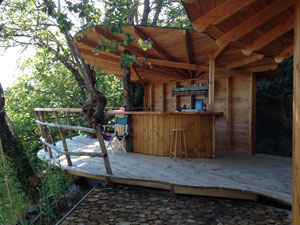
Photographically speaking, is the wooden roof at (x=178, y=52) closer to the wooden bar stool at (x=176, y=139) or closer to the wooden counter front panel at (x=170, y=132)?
the wooden counter front panel at (x=170, y=132)

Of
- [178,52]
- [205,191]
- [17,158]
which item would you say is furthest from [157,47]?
[17,158]

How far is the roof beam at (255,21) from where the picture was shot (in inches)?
90.4

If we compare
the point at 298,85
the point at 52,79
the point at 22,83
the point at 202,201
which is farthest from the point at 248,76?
the point at 22,83

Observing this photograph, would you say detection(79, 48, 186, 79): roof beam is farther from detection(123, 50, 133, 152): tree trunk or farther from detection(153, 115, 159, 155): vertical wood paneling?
detection(153, 115, 159, 155): vertical wood paneling

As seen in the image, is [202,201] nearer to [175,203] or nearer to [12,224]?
[175,203]

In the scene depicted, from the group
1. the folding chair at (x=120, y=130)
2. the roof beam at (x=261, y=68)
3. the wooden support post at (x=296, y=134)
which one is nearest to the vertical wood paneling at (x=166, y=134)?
the folding chair at (x=120, y=130)

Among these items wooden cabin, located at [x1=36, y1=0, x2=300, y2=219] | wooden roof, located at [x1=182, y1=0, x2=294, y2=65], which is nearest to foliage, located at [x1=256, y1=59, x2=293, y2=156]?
wooden cabin, located at [x1=36, y1=0, x2=300, y2=219]

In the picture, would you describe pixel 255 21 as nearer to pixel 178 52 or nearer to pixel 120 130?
pixel 178 52

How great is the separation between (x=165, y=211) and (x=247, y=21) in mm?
2736

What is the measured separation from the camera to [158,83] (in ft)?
27.9

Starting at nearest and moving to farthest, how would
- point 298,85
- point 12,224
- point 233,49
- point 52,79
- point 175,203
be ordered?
point 298,85, point 12,224, point 175,203, point 233,49, point 52,79

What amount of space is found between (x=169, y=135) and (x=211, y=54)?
2.32m

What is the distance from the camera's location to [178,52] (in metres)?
5.52

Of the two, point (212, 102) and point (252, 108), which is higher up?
point (212, 102)
